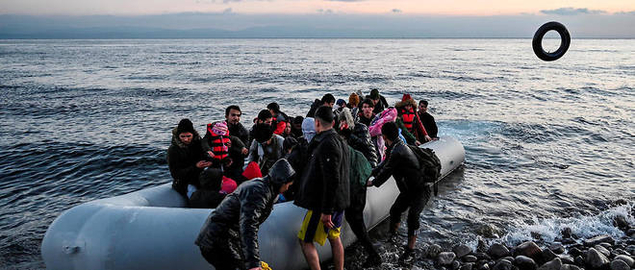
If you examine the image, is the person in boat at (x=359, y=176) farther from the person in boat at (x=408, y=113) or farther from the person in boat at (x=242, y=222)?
the person in boat at (x=408, y=113)

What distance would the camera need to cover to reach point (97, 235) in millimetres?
4188

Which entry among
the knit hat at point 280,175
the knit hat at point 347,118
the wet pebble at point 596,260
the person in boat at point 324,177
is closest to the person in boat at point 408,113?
the knit hat at point 347,118

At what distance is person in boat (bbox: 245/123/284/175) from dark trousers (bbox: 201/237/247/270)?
7.34 ft

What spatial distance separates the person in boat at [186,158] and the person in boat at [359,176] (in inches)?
73.4

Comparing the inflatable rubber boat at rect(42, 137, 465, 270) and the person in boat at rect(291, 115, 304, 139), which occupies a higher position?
the person in boat at rect(291, 115, 304, 139)

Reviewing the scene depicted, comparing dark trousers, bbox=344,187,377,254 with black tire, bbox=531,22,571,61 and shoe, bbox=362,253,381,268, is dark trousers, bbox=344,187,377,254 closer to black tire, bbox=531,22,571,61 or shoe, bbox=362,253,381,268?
shoe, bbox=362,253,381,268

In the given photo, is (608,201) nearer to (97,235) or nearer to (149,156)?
(97,235)

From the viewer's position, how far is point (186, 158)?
209 inches

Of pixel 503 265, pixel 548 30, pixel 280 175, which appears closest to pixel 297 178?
pixel 280 175

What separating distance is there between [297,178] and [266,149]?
4.75 feet

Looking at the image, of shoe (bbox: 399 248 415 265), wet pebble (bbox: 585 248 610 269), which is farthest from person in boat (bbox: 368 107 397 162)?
wet pebble (bbox: 585 248 610 269)

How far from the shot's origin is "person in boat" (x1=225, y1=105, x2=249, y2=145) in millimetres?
6285

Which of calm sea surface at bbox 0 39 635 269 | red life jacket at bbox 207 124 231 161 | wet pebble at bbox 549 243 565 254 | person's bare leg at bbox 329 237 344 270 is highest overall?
red life jacket at bbox 207 124 231 161

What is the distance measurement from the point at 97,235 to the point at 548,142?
13047 mm
